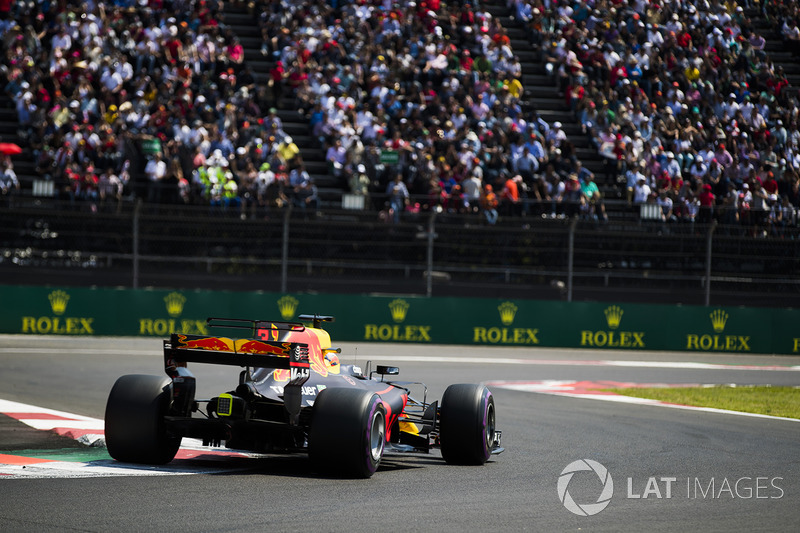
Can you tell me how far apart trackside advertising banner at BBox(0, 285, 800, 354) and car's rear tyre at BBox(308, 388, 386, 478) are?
45.3 ft

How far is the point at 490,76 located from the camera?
2739cm

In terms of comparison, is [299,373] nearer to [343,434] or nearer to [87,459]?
[343,434]

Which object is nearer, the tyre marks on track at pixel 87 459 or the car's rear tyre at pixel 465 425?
the tyre marks on track at pixel 87 459

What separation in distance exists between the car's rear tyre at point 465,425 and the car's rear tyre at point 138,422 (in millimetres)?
2286

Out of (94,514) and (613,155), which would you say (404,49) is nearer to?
(613,155)

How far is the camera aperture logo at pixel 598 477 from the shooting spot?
22.3 ft

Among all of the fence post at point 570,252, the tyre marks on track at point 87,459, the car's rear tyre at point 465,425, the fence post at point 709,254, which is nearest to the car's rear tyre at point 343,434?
the tyre marks on track at point 87,459

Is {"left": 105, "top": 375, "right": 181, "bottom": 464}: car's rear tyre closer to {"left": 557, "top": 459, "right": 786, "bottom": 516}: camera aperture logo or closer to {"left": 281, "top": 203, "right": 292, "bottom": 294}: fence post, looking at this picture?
{"left": 557, "top": 459, "right": 786, "bottom": 516}: camera aperture logo

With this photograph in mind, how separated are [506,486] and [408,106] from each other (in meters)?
18.3

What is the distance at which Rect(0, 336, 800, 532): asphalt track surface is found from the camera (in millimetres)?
6227

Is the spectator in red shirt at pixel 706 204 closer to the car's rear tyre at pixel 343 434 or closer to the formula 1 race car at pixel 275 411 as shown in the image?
the formula 1 race car at pixel 275 411

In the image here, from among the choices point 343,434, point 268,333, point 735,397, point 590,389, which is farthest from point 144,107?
point 343,434

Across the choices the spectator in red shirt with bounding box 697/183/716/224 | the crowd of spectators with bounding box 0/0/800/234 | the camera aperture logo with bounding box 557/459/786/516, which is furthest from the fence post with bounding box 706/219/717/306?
the camera aperture logo with bounding box 557/459/786/516

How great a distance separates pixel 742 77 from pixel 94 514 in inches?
1057
